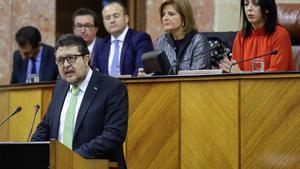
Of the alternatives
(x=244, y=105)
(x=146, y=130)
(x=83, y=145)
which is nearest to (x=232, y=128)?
(x=244, y=105)

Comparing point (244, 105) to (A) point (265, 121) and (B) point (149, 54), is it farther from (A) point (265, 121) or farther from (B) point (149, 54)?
(B) point (149, 54)

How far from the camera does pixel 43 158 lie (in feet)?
24.3

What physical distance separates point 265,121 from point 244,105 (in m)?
0.22

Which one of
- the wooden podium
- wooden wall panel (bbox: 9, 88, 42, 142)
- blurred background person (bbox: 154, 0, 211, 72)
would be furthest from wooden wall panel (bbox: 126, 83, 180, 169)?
the wooden podium

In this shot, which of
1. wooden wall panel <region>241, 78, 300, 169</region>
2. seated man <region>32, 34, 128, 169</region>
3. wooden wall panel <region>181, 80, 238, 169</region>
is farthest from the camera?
wooden wall panel <region>181, 80, 238, 169</region>

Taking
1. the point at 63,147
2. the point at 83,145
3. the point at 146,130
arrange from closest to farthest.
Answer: the point at 63,147
the point at 83,145
the point at 146,130

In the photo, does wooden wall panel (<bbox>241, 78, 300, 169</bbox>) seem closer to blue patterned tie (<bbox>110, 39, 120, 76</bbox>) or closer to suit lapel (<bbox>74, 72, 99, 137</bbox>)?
suit lapel (<bbox>74, 72, 99, 137</bbox>)

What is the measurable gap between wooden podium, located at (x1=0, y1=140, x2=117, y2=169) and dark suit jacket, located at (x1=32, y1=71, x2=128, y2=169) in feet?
0.95

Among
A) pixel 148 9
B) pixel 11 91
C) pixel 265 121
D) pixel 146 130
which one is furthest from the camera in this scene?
pixel 148 9

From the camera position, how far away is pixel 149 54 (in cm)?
952

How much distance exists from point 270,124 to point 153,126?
1.12 m

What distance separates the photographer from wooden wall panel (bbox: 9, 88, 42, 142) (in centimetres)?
1012

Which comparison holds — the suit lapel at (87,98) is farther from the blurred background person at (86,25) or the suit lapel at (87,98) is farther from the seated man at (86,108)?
the blurred background person at (86,25)

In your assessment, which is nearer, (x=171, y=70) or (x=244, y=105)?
(x=244, y=105)
